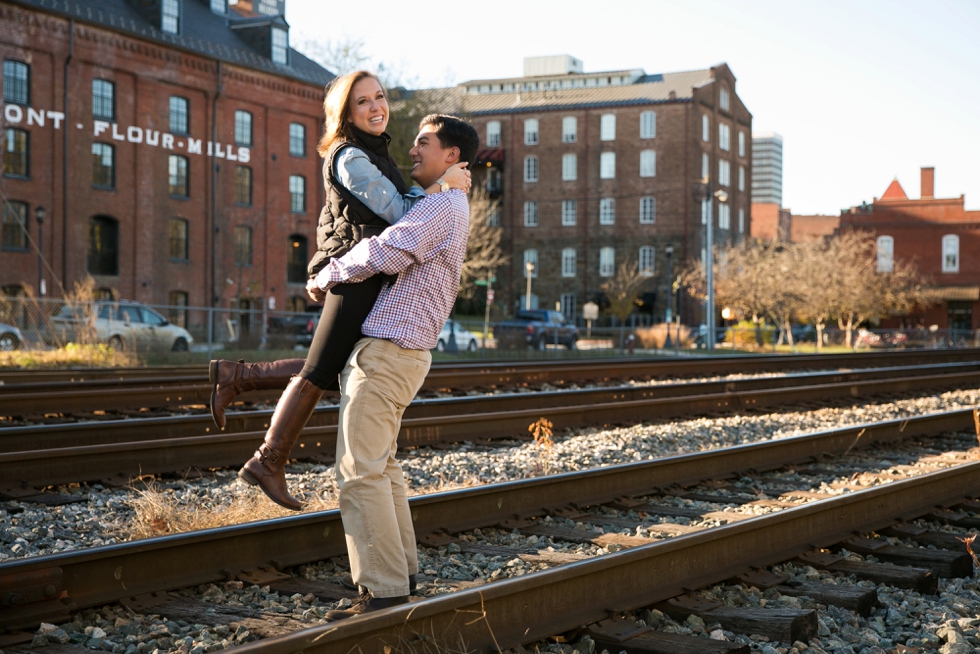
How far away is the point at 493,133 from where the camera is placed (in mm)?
72312

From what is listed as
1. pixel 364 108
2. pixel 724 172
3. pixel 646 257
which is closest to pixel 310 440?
pixel 364 108

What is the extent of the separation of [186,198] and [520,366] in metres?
27.6

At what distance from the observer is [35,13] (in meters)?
36.9

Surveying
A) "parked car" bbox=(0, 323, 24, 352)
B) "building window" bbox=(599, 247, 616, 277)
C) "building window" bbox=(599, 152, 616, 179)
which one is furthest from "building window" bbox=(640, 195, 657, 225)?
"parked car" bbox=(0, 323, 24, 352)

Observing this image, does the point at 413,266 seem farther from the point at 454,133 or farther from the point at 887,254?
the point at 887,254

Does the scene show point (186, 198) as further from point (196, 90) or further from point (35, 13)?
point (35, 13)

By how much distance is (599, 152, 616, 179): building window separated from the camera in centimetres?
7006

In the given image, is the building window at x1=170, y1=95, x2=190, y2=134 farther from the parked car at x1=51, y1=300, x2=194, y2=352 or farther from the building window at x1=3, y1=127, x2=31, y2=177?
the parked car at x1=51, y1=300, x2=194, y2=352

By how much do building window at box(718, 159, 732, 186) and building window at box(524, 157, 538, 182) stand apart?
12.7m

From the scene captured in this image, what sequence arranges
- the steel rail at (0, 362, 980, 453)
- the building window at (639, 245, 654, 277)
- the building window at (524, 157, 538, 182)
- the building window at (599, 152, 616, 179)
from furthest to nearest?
the building window at (524, 157, 538, 182), the building window at (599, 152, 616, 179), the building window at (639, 245, 654, 277), the steel rail at (0, 362, 980, 453)

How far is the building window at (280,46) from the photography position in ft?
150

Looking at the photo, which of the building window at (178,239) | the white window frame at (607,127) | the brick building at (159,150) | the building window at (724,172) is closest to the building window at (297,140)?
the brick building at (159,150)

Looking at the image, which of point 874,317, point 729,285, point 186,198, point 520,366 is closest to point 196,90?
point 186,198

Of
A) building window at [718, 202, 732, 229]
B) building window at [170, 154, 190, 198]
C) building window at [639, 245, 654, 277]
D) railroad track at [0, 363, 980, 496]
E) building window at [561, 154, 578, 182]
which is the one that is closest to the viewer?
railroad track at [0, 363, 980, 496]
